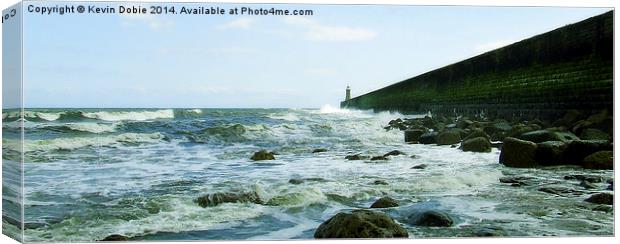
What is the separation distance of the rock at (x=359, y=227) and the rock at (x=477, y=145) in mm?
1194

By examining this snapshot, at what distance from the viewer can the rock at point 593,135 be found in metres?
8.53

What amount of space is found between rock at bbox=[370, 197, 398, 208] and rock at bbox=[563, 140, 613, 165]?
1816 millimetres

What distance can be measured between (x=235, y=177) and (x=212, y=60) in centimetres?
113

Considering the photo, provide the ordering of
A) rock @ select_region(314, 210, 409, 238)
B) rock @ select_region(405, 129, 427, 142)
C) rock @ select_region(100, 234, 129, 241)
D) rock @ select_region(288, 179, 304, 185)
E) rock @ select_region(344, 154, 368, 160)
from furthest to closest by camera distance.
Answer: rock @ select_region(405, 129, 427, 142), rock @ select_region(344, 154, 368, 160), rock @ select_region(288, 179, 304, 185), rock @ select_region(314, 210, 409, 238), rock @ select_region(100, 234, 129, 241)

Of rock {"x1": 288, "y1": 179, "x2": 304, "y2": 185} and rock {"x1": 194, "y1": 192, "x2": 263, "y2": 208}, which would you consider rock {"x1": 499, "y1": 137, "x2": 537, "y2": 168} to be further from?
rock {"x1": 194, "y1": 192, "x2": 263, "y2": 208}

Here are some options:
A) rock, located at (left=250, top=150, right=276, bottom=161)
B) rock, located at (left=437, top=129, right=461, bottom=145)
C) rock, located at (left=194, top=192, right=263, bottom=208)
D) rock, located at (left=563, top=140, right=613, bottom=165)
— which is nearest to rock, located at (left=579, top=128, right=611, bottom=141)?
rock, located at (left=563, top=140, right=613, bottom=165)

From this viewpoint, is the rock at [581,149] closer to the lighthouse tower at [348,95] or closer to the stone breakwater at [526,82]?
the stone breakwater at [526,82]

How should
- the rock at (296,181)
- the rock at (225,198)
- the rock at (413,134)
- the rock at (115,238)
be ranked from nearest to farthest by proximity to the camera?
the rock at (115,238)
the rock at (225,198)
the rock at (296,181)
the rock at (413,134)

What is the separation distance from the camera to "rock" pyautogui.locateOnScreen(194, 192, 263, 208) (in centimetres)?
797

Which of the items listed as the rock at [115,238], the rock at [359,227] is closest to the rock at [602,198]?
the rock at [359,227]

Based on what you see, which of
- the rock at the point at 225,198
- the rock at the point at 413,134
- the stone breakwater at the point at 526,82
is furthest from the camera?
the rock at the point at 413,134

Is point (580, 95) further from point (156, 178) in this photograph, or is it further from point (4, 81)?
point (4, 81)

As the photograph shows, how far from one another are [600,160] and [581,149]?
0.22 metres

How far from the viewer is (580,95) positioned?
857cm
